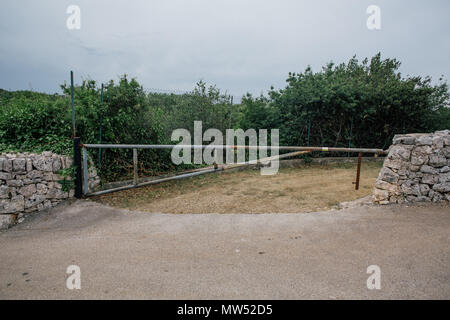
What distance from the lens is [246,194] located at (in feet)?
18.6

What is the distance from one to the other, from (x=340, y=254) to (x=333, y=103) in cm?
798

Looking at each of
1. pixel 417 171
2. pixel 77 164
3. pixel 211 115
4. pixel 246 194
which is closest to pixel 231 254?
pixel 246 194

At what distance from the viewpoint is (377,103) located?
10289 millimetres

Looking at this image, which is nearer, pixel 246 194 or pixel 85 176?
pixel 85 176

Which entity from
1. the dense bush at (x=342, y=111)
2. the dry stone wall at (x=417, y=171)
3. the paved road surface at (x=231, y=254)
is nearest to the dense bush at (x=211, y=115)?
the dense bush at (x=342, y=111)

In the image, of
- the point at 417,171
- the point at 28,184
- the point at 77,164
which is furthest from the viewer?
the point at 77,164

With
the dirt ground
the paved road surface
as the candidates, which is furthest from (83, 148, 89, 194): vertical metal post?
the paved road surface

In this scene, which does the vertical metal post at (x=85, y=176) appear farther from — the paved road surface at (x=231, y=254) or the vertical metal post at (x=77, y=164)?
the paved road surface at (x=231, y=254)

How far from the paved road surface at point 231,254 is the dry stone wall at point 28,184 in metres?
0.29

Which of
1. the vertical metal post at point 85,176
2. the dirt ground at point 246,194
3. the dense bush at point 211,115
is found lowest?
the dirt ground at point 246,194

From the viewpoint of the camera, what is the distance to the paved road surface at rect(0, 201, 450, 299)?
2.30 metres

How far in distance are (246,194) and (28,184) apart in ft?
13.9

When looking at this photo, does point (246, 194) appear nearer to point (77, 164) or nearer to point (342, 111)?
point (77, 164)

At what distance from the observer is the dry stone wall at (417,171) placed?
417cm
